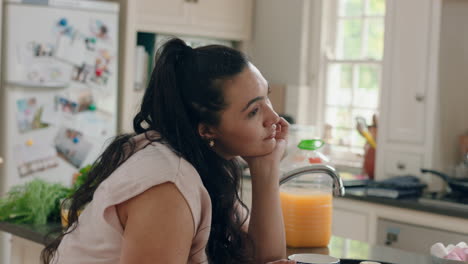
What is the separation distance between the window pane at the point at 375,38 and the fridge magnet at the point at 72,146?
1.85 m

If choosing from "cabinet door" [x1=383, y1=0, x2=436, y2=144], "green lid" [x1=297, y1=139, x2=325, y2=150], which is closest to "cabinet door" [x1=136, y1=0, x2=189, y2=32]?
"cabinet door" [x1=383, y1=0, x2=436, y2=144]

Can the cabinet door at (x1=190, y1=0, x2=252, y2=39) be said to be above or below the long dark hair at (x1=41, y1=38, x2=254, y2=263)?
above

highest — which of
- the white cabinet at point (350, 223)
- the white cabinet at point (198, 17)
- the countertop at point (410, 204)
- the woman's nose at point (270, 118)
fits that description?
the white cabinet at point (198, 17)

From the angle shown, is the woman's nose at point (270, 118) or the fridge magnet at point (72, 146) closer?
the woman's nose at point (270, 118)

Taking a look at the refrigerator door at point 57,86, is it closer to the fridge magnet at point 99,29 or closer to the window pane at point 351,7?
the fridge magnet at point 99,29

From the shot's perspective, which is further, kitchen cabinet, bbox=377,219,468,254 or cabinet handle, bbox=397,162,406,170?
cabinet handle, bbox=397,162,406,170

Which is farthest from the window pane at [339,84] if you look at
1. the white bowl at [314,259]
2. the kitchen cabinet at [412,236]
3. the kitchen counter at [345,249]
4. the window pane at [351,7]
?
the white bowl at [314,259]

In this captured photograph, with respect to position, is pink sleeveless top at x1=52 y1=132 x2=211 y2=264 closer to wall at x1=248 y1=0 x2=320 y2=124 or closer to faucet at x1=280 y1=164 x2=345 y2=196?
faucet at x1=280 y1=164 x2=345 y2=196

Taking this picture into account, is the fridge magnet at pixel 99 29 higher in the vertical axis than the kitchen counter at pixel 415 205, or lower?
higher

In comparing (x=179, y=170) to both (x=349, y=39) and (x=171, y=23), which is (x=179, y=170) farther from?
(x=349, y=39)

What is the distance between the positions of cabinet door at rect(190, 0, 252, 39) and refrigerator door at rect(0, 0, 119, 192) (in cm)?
74

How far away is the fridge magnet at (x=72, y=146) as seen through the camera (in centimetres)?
432

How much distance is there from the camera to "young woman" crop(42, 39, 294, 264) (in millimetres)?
1541

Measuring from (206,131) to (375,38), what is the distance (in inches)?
129
